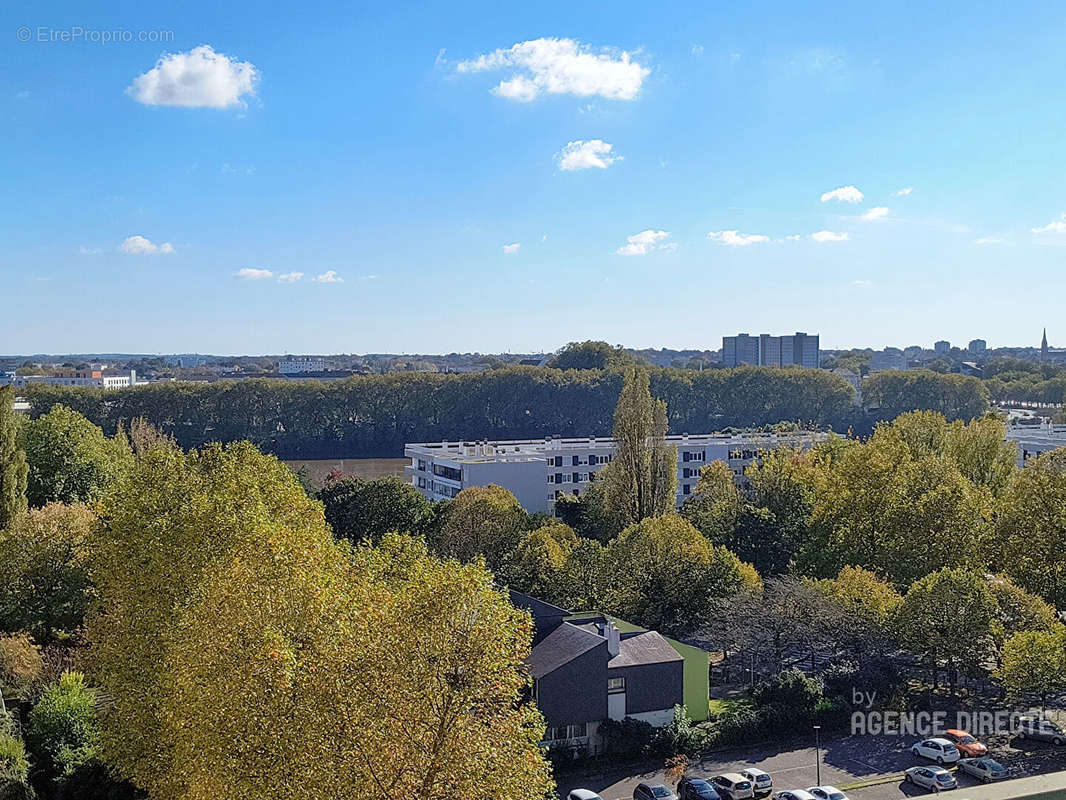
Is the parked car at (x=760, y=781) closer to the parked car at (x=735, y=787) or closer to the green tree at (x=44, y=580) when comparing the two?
the parked car at (x=735, y=787)

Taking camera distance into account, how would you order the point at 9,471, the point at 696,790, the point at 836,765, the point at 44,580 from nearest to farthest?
the point at 696,790 → the point at 836,765 → the point at 44,580 → the point at 9,471

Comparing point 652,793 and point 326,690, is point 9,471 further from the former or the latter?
point 326,690

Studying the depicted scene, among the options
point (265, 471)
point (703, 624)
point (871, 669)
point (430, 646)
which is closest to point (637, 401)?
point (703, 624)

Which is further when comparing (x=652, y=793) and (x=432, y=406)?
(x=432, y=406)

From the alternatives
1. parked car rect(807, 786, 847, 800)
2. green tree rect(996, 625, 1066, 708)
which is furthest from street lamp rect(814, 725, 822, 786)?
green tree rect(996, 625, 1066, 708)

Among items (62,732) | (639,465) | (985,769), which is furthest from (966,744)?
(62,732)

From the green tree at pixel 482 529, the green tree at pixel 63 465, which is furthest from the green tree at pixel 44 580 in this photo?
the green tree at pixel 482 529
